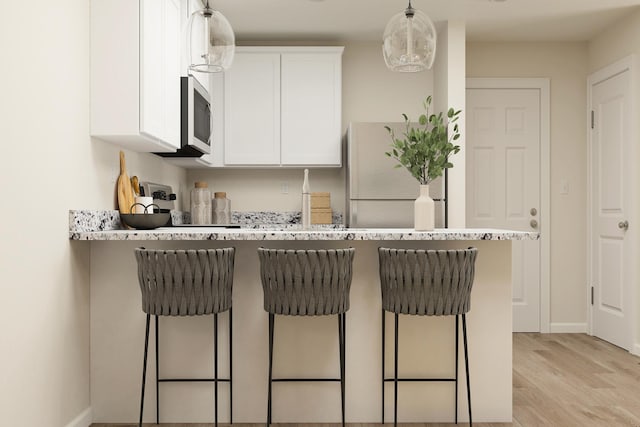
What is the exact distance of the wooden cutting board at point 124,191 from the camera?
2.99 metres

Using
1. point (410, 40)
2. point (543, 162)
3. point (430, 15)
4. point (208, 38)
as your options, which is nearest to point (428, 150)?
point (410, 40)

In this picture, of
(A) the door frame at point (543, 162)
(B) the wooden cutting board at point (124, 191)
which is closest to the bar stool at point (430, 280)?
(B) the wooden cutting board at point (124, 191)

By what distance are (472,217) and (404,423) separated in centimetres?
256

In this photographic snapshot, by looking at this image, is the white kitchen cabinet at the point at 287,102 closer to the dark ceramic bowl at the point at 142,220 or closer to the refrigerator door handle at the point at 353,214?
the refrigerator door handle at the point at 353,214

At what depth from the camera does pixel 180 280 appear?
227 centimetres

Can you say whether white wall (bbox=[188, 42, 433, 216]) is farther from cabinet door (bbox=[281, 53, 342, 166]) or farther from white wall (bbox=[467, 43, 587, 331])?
white wall (bbox=[467, 43, 587, 331])

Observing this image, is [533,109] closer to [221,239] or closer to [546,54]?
[546,54]

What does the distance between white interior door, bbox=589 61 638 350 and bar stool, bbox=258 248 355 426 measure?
9.41ft

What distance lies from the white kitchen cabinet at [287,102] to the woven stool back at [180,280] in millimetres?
2306

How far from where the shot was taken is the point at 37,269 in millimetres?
2164

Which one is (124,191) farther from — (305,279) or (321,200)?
(321,200)

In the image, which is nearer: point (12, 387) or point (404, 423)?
point (12, 387)

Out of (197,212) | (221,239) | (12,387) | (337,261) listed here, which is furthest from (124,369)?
(197,212)

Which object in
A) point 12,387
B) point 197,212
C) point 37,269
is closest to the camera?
point 12,387
